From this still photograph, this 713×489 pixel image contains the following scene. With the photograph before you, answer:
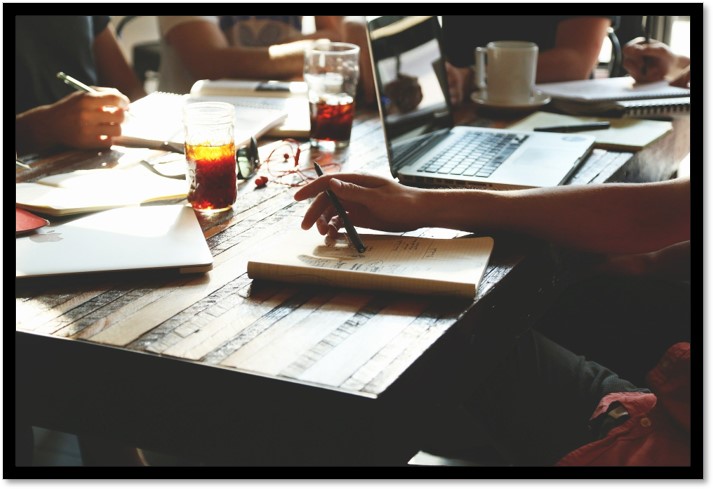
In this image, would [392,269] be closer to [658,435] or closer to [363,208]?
[363,208]

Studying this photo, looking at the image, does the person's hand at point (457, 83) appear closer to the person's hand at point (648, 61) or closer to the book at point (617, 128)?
the book at point (617, 128)

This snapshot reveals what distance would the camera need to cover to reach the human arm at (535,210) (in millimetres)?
1084

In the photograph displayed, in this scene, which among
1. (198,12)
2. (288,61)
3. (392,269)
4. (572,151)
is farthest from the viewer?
(198,12)

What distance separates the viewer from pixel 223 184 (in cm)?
124

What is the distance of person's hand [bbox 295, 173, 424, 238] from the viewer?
3.53ft

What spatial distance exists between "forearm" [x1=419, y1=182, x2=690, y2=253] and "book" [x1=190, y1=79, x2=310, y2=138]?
72 cm

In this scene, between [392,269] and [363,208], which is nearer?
[392,269]

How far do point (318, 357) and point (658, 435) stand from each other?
50cm

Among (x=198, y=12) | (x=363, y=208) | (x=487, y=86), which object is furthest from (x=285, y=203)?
(x=198, y=12)

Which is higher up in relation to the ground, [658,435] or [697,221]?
[697,221]

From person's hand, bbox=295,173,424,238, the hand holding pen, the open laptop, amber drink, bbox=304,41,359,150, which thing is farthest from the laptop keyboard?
the hand holding pen

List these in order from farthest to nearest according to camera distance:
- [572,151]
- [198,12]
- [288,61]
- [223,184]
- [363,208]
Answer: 1. [198,12]
2. [288,61]
3. [572,151]
4. [223,184]
5. [363,208]

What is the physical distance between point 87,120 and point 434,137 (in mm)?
708

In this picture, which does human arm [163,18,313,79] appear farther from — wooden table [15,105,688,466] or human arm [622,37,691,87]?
wooden table [15,105,688,466]
